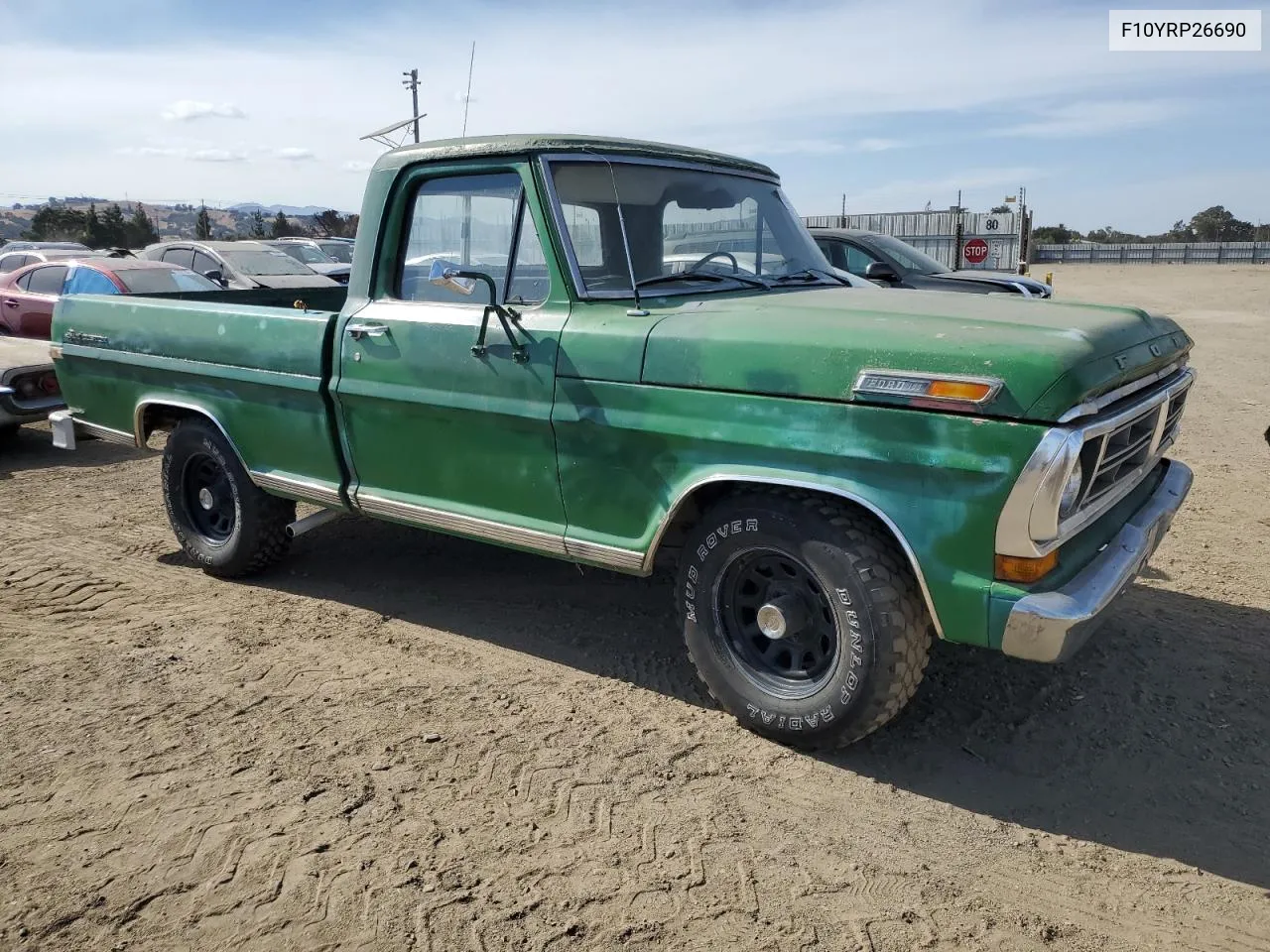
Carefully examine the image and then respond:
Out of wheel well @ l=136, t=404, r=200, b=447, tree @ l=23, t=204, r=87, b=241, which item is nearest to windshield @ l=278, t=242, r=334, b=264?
wheel well @ l=136, t=404, r=200, b=447

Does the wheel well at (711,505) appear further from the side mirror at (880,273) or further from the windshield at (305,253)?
the windshield at (305,253)

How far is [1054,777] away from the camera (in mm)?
3361

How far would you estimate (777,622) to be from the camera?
3.42m

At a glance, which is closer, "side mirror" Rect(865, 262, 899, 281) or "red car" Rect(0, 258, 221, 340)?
"side mirror" Rect(865, 262, 899, 281)

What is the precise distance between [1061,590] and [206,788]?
2799 millimetres

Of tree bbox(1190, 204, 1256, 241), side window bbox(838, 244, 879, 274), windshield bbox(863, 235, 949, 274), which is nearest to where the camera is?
windshield bbox(863, 235, 949, 274)

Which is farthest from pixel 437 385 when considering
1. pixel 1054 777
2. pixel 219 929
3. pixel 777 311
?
pixel 1054 777

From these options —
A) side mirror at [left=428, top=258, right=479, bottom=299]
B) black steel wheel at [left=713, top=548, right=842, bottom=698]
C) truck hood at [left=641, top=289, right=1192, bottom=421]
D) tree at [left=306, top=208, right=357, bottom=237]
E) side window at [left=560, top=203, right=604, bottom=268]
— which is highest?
tree at [left=306, top=208, right=357, bottom=237]

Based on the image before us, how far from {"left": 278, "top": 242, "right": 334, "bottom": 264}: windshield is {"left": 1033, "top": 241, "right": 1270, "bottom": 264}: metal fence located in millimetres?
42512

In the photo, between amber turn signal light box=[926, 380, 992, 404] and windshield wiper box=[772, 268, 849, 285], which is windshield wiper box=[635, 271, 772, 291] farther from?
amber turn signal light box=[926, 380, 992, 404]

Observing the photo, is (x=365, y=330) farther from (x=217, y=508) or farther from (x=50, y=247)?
(x=50, y=247)

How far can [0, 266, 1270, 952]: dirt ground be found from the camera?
8.78 feet

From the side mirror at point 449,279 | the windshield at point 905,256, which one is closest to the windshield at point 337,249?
the windshield at point 905,256

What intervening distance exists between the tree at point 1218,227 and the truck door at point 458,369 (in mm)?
69263
